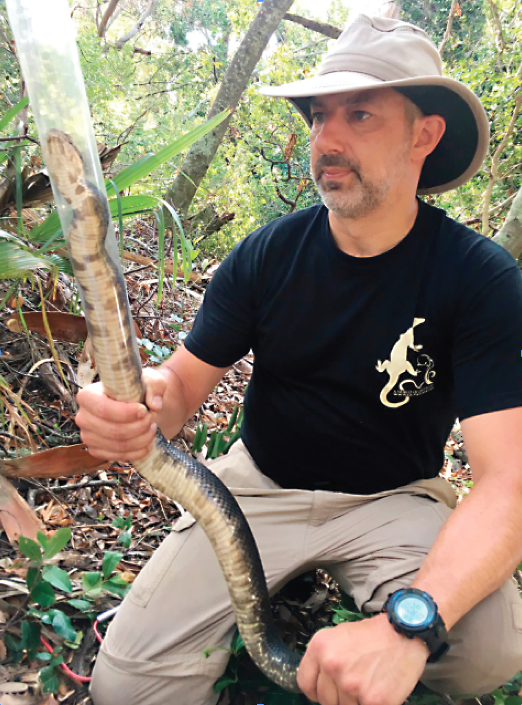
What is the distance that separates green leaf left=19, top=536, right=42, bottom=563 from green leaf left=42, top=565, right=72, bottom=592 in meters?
0.07

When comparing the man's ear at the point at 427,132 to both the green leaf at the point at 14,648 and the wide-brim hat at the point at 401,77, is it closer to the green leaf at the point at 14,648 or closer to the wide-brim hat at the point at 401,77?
the wide-brim hat at the point at 401,77

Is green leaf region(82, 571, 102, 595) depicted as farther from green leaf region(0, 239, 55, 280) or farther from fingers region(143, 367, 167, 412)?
green leaf region(0, 239, 55, 280)

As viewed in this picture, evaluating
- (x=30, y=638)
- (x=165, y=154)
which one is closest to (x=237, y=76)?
(x=165, y=154)

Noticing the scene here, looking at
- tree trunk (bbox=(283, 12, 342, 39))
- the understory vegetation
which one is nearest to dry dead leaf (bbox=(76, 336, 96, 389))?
the understory vegetation

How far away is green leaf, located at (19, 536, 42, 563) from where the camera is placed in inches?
64.9

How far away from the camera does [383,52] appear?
182cm

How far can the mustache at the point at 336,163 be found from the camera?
1.84m

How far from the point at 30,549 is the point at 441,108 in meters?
2.34

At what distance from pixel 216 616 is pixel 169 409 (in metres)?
0.83

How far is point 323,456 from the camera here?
6.65 feet

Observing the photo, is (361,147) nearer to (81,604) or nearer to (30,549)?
(30,549)

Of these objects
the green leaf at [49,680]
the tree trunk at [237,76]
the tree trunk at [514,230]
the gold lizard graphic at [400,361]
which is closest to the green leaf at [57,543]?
the green leaf at [49,680]

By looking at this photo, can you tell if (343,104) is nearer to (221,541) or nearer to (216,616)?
(221,541)

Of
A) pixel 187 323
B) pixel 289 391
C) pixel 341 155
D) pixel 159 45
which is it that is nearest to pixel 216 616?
pixel 289 391
